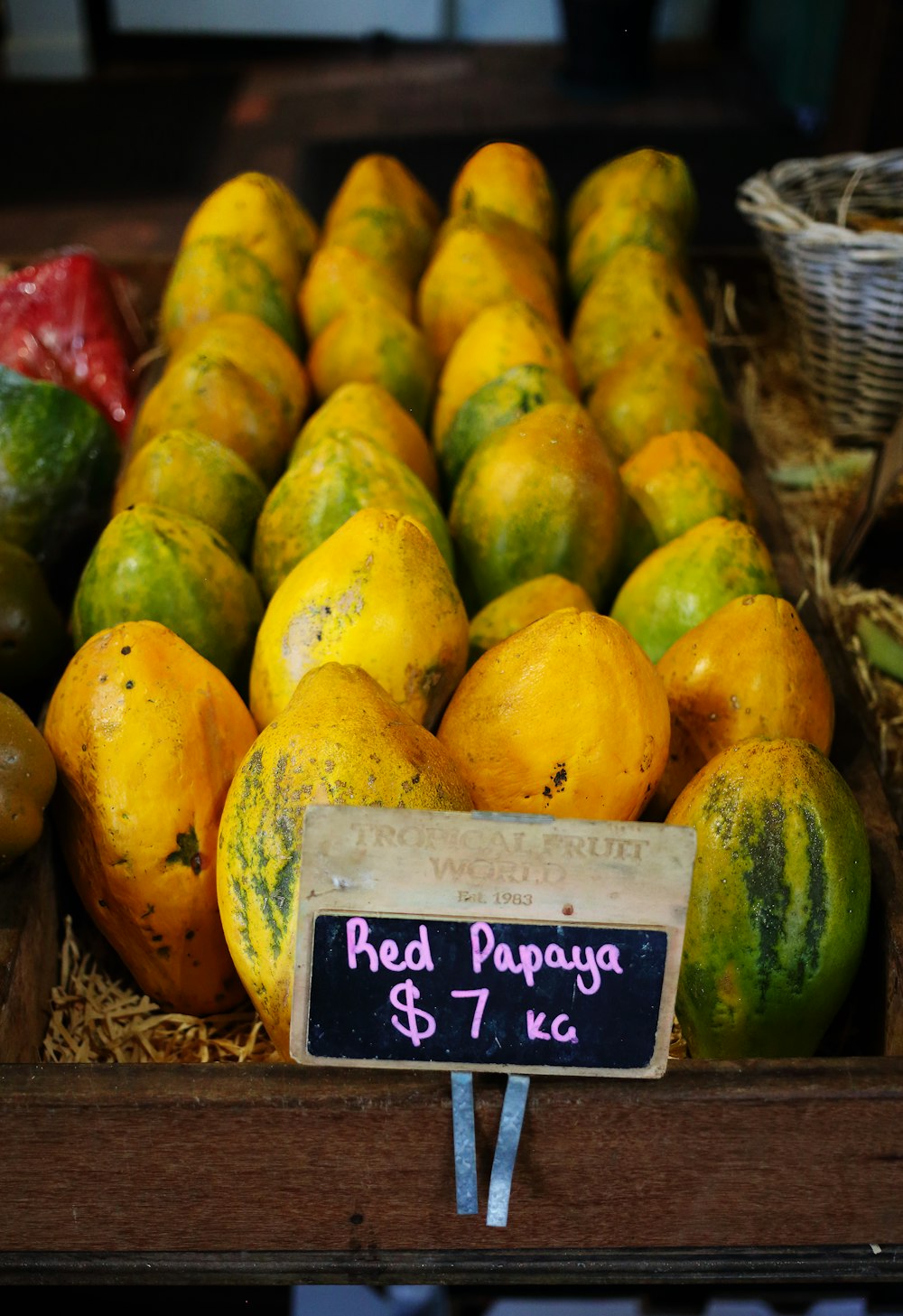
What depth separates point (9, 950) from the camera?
0.91m

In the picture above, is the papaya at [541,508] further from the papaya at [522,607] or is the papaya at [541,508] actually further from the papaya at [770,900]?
the papaya at [770,900]

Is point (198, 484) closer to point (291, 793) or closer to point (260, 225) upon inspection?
point (291, 793)

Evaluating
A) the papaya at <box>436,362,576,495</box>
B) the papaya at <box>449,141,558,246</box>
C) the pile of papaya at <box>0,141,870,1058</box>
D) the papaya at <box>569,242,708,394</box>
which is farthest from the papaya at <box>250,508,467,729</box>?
the papaya at <box>449,141,558,246</box>

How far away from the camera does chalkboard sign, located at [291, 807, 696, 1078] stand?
0.72m

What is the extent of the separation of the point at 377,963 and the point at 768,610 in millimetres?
456

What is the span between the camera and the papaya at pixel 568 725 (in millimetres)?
908

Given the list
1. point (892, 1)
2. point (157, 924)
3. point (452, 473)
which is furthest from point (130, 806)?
point (892, 1)

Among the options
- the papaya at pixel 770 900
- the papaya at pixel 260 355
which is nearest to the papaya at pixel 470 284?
the papaya at pixel 260 355

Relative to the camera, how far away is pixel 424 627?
3.23ft

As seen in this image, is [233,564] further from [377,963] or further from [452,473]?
[377,963]

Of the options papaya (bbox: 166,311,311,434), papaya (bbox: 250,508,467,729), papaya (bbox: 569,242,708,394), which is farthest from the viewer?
papaya (bbox: 569,242,708,394)

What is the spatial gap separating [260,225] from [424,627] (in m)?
0.99

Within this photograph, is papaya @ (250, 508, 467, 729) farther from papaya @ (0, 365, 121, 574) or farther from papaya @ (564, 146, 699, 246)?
papaya @ (564, 146, 699, 246)

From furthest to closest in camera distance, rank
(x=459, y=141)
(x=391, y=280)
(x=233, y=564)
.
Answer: (x=459, y=141), (x=391, y=280), (x=233, y=564)
